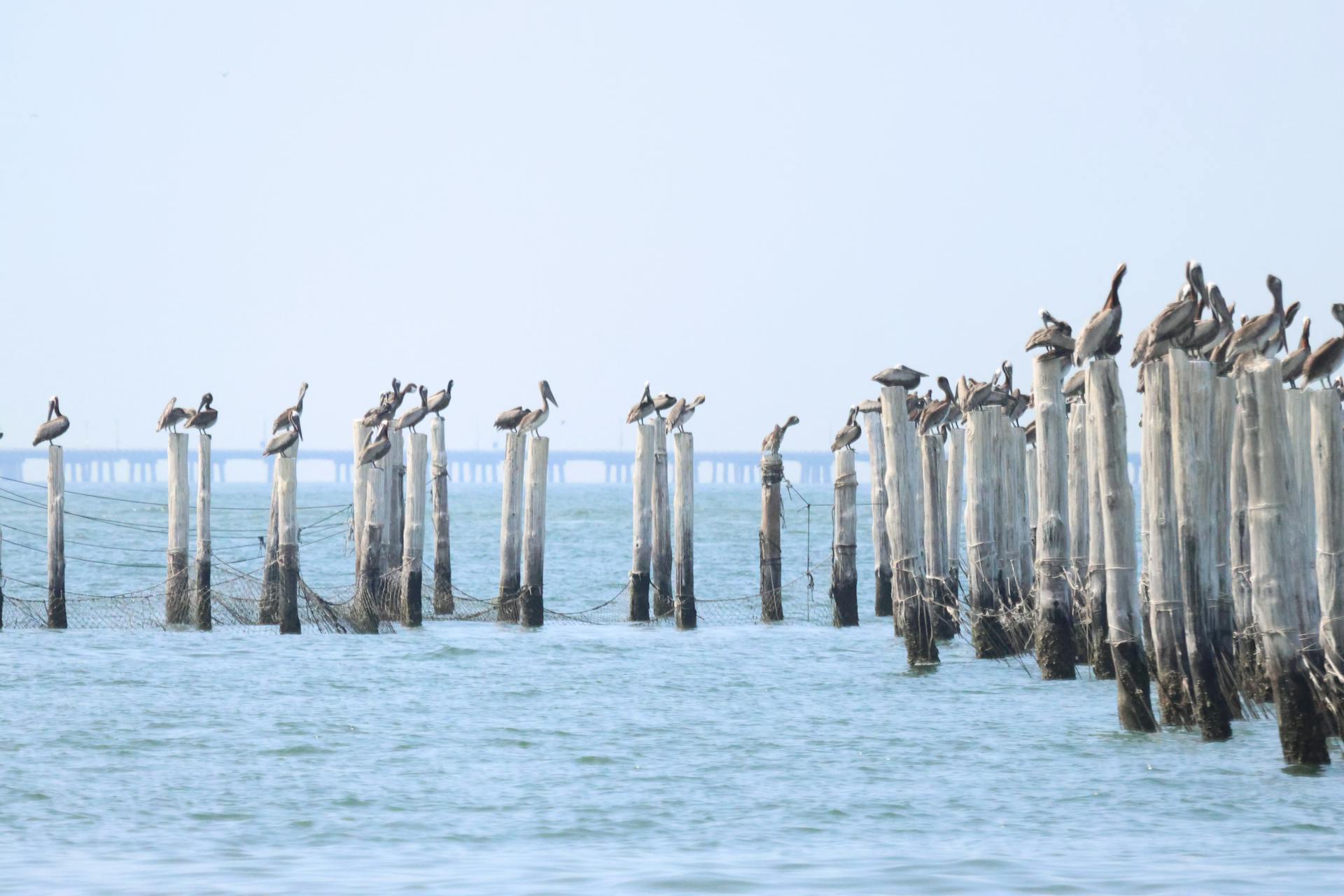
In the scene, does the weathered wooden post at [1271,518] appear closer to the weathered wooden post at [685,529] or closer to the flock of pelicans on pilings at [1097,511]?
the flock of pelicans on pilings at [1097,511]

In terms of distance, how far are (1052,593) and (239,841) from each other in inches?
284

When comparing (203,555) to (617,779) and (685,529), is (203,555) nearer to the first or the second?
(685,529)

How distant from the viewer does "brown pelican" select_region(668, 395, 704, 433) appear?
2148cm

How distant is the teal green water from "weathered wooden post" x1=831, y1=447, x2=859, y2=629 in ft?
4.46

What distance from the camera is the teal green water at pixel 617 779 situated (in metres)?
8.61

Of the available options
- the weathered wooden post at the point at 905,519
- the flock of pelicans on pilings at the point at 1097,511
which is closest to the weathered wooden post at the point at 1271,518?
the flock of pelicans on pilings at the point at 1097,511

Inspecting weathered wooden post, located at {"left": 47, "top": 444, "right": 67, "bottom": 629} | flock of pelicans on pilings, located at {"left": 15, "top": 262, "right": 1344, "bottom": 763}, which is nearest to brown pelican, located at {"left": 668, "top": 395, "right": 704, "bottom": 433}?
flock of pelicans on pilings, located at {"left": 15, "top": 262, "right": 1344, "bottom": 763}

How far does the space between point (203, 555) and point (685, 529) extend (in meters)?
5.37

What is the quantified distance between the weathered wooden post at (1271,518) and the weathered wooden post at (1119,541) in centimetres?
125

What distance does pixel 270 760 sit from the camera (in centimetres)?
1208

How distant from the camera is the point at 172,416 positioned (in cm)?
2122

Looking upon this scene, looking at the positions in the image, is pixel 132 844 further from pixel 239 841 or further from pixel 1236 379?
pixel 1236 379

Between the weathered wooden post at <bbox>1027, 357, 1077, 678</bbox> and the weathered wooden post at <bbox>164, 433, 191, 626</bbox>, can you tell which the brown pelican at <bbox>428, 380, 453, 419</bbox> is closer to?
the weathered wooden post at <bbox>164, 433, 191, 626</bbox>

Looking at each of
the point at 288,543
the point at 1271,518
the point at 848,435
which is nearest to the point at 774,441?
the point at 848,435
